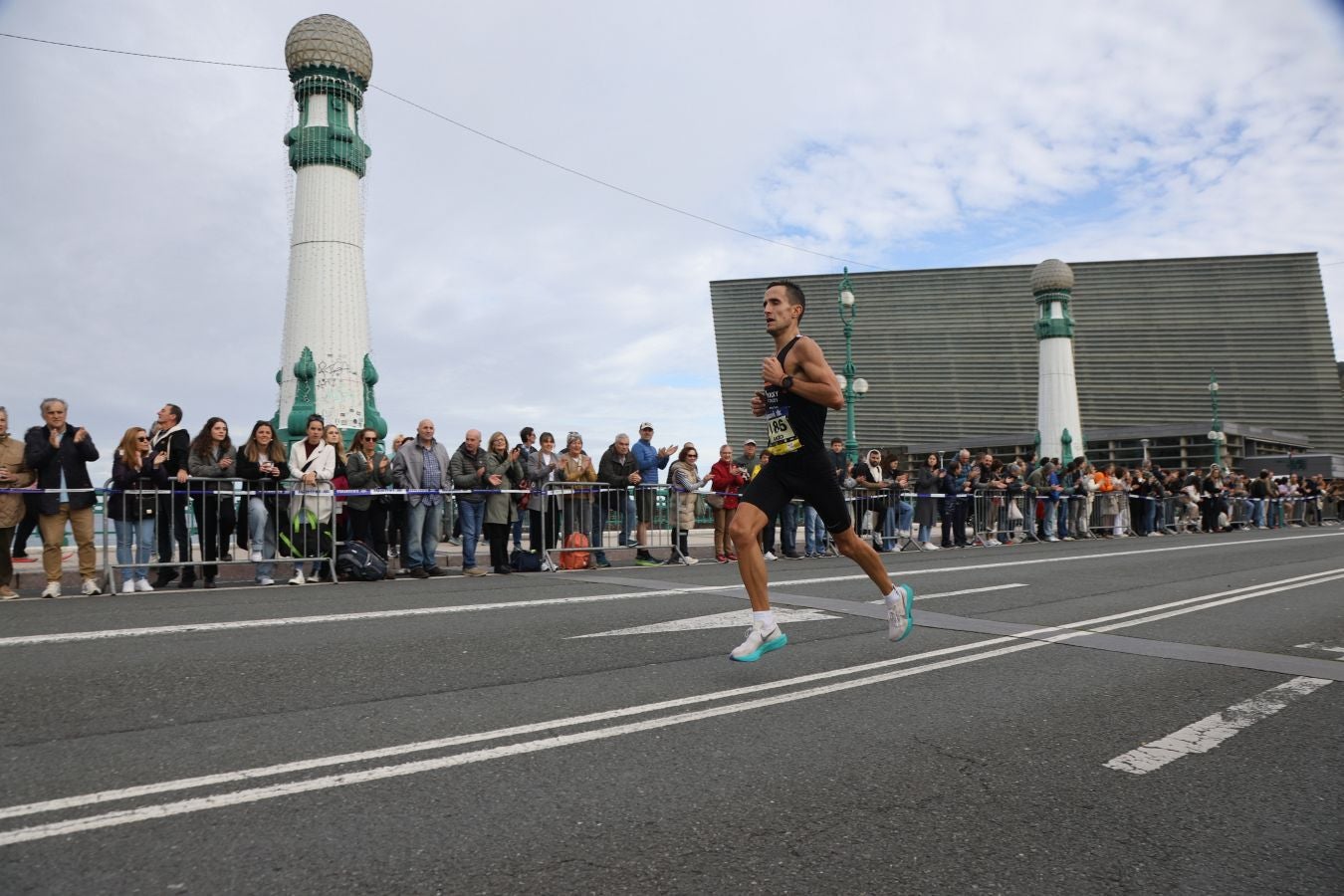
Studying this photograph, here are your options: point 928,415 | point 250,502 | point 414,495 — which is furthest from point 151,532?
point 928,415

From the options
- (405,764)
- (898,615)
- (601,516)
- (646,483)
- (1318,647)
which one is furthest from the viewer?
(646,483)

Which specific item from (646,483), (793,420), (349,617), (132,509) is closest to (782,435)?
(793,420)

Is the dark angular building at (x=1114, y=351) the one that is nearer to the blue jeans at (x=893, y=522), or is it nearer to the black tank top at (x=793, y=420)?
the blue jeans at (x=893, y=522)

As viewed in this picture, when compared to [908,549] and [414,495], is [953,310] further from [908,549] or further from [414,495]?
[414,495]

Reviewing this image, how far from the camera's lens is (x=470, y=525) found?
12.7 meters

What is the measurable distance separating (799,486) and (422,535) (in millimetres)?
8191

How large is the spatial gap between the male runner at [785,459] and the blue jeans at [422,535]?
7.38 meters

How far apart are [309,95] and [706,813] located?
99.0 ft

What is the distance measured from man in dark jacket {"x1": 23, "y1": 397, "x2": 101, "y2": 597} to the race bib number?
7.96 m

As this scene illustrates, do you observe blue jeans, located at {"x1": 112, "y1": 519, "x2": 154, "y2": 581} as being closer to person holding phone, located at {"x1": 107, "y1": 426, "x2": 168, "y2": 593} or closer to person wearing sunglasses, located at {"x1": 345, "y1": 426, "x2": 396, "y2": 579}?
person holding phone, located at {"x1": 107, "y1": 426, "x2": 168, "y2": 593}

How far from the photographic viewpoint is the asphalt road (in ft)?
8.79

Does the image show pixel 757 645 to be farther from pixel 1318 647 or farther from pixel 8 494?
pixel 8 494

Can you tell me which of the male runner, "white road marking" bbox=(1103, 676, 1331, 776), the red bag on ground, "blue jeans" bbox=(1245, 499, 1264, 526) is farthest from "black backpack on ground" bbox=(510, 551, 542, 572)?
"blue jeans" bbox=(1245, 499, 1264, 526)

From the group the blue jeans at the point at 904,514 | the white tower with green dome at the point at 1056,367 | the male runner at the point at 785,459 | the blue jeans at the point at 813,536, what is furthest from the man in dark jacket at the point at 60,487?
the white tower with green dome at the point at 1056,367
